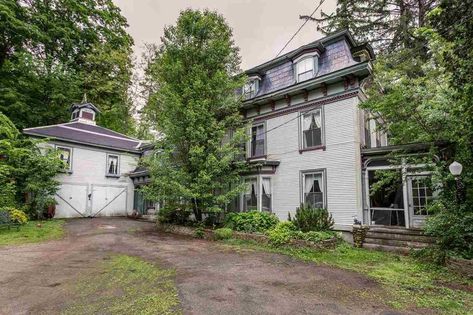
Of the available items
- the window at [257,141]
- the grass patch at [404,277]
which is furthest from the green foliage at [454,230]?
the window at [257,141]

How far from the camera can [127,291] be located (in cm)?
482

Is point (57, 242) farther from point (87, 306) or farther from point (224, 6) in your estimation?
point (224, 6)

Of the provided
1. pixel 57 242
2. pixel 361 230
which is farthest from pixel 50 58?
pixel 361 230

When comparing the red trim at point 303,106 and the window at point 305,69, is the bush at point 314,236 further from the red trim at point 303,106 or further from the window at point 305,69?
the window at point 305,69

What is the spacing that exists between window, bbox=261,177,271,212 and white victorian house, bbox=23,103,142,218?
381 inches

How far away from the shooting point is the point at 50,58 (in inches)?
887

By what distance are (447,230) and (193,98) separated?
35.5ft

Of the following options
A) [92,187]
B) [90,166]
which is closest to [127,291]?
[92,187]

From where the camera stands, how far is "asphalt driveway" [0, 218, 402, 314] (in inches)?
168

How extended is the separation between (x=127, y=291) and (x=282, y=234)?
5868 mm

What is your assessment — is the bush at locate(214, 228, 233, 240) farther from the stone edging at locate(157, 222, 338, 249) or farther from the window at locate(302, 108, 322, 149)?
the window at locate(302, 108, 322, 149)

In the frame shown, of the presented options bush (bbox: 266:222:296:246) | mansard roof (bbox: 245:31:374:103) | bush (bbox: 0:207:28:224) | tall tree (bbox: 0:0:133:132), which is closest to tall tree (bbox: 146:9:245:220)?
mansard roof (bbox: 245:31:374:103)

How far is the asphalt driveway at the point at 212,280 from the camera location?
14.0 feet

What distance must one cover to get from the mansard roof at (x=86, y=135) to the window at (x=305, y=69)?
14.9m
